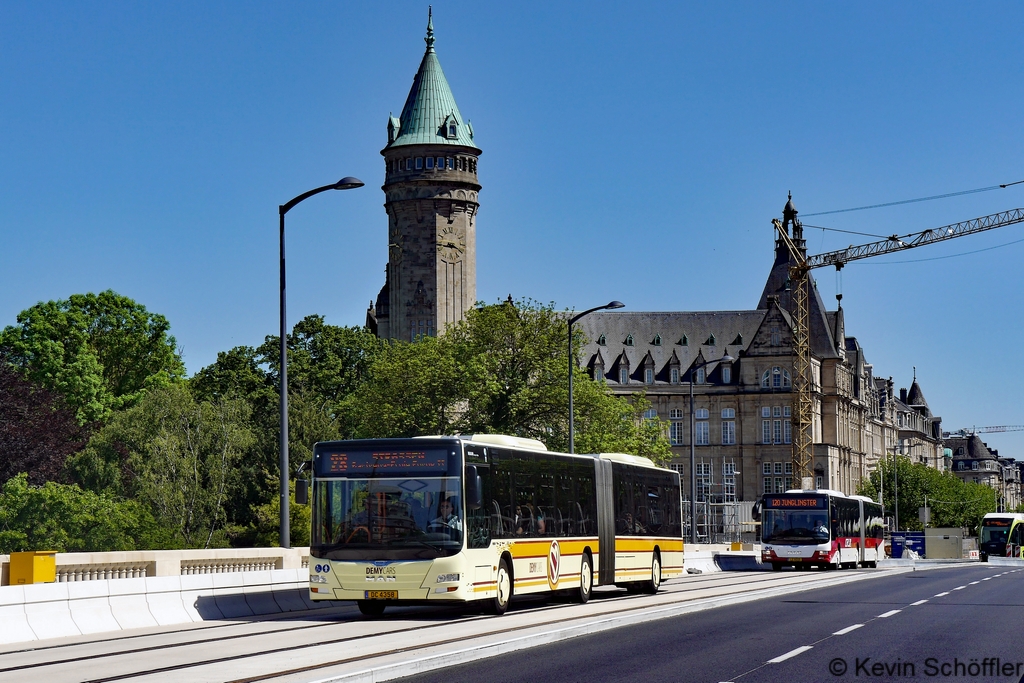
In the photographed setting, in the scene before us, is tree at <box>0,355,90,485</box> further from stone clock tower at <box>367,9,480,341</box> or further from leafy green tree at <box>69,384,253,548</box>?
stone clock tower at <box>367,9,480,341</box>

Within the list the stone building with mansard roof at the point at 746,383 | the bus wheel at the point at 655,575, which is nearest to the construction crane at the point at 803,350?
the stone building with mansard roof at the point at 746,383

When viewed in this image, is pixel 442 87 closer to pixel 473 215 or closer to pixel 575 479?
pixel 473 215

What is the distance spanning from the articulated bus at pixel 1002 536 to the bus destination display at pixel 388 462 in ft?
241

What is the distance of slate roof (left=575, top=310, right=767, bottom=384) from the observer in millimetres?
158000

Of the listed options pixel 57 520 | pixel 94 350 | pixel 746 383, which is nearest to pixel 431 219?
pixel 94 350

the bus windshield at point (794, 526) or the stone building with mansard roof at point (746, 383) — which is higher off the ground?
the stone building with mansard roof at point (746, 383)

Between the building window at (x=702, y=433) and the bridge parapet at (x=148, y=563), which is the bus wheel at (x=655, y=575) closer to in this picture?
the bridge parapet at (x=148, y=563)

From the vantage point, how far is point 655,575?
109 feet

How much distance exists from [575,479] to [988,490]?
518ft

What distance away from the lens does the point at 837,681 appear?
13984 millimetres

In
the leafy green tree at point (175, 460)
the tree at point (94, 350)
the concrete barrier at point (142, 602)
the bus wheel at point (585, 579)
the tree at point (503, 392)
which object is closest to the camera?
the concrete barrier at point (142, 602)

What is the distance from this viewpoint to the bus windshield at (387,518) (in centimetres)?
2280

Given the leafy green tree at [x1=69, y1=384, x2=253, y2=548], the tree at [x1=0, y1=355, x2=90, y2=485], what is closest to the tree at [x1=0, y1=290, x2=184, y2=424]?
the leafy green tree at [x1=69, y1=384, x2=253, y2=548]

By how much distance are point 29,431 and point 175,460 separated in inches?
396
